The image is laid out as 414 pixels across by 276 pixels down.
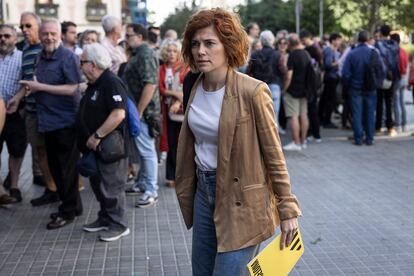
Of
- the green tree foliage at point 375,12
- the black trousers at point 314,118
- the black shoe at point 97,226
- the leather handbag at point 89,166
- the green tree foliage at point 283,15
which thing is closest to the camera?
the leather handbag at point 89,166

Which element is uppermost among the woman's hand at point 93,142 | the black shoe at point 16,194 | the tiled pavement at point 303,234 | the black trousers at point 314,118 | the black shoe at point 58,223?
the woman's hand at point 93,142

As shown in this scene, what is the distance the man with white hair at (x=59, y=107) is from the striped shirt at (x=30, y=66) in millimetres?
444

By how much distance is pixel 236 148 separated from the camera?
2531 mm

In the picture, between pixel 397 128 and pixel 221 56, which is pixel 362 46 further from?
pixel 221 56

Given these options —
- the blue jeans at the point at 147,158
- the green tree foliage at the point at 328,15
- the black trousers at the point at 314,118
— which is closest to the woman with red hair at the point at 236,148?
the green tree foliage at the point at 328,15

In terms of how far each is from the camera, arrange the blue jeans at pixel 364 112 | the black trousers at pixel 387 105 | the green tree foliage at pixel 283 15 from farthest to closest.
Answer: the green tree foliage at pixel 283 15 < the black trousers at pixel 387 105 < the blue jeans at pixel 364 112

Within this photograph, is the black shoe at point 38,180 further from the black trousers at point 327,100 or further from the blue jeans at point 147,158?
the black trousers at point 327,100

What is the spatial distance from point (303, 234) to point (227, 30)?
3004 millimetres

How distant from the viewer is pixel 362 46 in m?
9.35

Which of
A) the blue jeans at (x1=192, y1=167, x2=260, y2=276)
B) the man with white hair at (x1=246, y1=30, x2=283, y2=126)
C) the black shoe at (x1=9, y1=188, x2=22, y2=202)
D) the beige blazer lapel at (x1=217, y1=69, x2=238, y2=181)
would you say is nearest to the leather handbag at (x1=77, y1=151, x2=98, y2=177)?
the black shoe at (x1=9, y1=188, x2=22, y2=202)

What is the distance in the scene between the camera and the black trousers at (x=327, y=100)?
11.5 metres

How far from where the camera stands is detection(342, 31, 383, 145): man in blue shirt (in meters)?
9.21

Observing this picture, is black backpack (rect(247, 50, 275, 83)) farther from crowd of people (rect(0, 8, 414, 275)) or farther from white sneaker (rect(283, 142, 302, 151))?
white sneaker (rect(283, 142, 302, 151))

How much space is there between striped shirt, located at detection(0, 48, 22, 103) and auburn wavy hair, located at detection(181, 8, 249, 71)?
3971 mm
